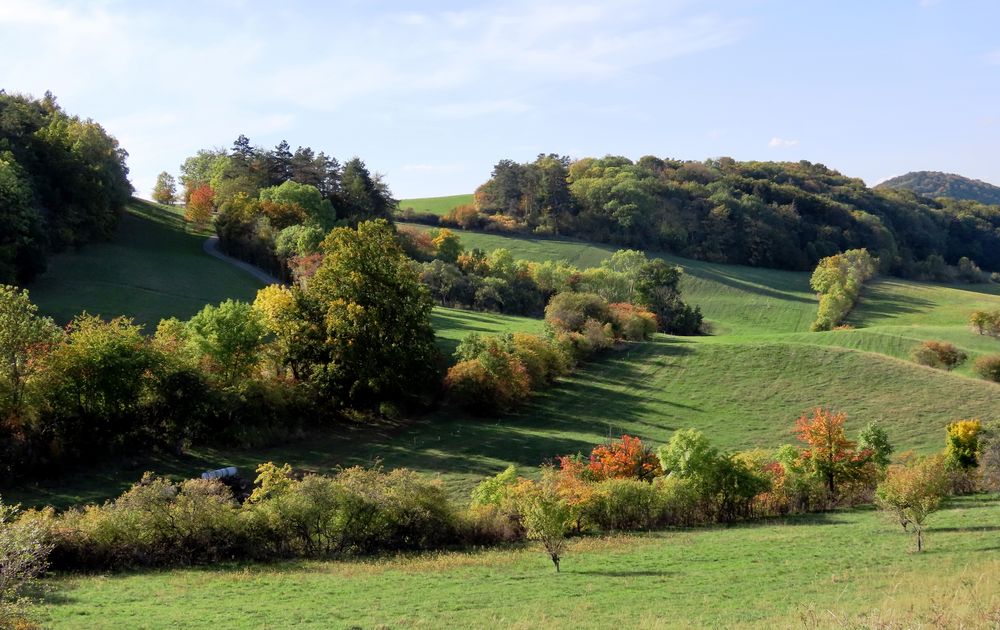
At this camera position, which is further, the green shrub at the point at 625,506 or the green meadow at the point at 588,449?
the green shrub at the point at 625,506

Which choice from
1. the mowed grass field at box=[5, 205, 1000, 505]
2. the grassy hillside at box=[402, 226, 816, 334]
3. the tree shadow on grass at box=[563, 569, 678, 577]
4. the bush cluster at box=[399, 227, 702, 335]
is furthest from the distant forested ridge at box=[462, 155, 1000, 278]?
the tree shadow on grass at box=[563, 569, 678, 577]

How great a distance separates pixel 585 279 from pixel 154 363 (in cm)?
5919

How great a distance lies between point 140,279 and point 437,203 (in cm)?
8354

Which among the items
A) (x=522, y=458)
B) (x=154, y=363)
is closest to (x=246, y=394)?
(x=154, y=363)

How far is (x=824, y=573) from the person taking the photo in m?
25.0

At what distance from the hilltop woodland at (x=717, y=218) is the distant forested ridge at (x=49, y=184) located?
58.3 metres

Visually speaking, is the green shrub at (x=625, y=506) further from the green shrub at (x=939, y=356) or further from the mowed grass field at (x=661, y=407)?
the green shrub at (x=939, y=356)

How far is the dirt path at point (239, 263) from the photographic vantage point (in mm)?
80938

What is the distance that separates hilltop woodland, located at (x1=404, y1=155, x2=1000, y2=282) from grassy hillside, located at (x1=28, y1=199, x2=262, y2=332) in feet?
178

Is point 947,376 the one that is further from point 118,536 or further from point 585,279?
point 118,536

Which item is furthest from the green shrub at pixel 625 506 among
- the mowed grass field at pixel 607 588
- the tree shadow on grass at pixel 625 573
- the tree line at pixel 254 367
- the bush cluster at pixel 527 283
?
the bush cluster at pixel 527 283

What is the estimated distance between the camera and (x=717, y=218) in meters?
135

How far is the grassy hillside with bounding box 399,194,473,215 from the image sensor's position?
472 ft

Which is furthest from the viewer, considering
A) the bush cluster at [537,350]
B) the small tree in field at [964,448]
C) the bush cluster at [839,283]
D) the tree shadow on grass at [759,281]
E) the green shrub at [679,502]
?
the tree shadow on grass at [759,281]
